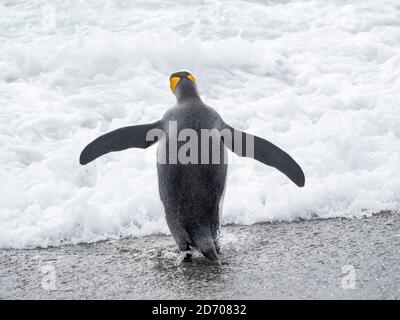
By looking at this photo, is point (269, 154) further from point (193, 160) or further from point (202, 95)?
point (202, 95)

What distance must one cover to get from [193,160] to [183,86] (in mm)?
637

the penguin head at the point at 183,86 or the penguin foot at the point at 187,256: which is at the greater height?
the penguin head at the point at 183,86

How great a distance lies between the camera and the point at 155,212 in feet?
13.8

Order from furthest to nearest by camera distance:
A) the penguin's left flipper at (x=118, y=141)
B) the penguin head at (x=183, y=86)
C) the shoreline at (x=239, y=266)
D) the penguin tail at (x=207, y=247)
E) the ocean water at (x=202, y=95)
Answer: the ocean water at (x=202, y=95)
the penguin head at (x=183, y=86)
the penguin's left flipper at (x=118, y=141)
the penguin tail at (x=207, y=247)
the shoreline at (x=239, y=266)

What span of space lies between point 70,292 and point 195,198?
2.60ft

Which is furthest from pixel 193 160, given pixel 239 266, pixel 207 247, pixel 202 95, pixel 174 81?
pixel 202 95

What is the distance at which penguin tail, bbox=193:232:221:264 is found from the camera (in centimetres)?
338

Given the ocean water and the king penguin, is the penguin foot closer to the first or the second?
the king penguin

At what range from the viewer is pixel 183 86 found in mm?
3879

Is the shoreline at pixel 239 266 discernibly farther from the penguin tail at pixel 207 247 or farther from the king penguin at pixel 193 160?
the king penguin at pixel 193 160

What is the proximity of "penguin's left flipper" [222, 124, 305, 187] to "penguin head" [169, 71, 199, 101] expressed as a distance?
0.33 metres

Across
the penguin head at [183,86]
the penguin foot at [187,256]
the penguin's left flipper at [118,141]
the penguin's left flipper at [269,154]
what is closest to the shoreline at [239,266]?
the penguin foot at [187,256]

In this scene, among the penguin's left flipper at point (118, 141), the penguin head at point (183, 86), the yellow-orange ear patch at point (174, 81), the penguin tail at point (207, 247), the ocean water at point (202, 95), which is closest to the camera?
the penguin tail at point (207, 247)

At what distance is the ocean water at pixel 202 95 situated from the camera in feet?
13.6
